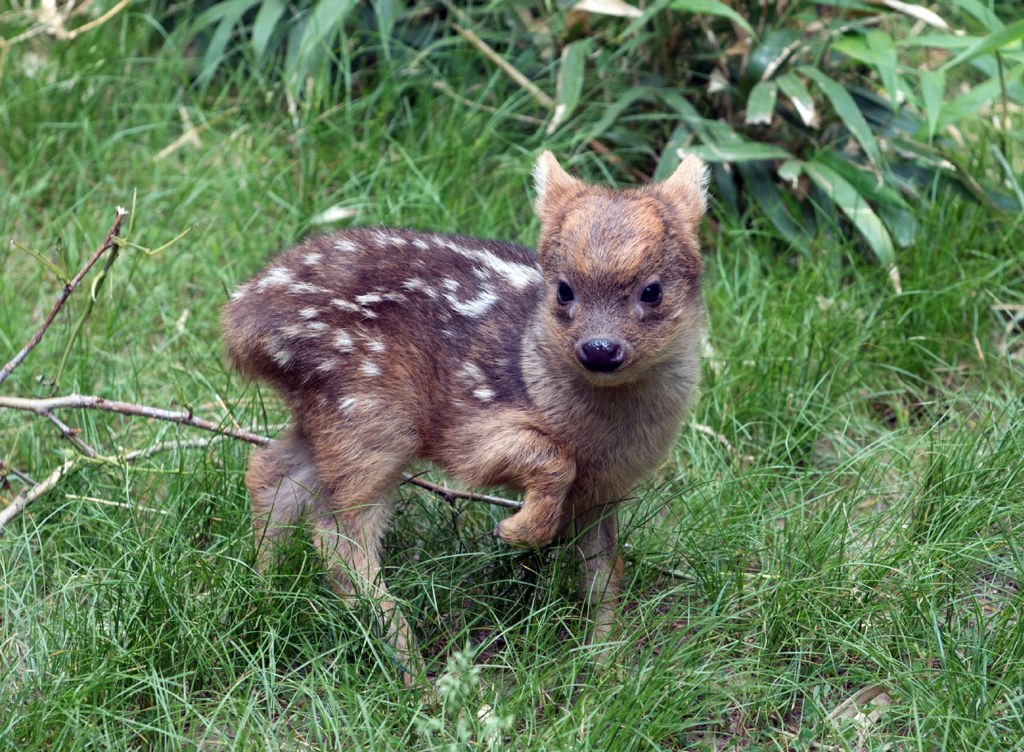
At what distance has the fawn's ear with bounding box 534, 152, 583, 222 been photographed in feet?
13.7

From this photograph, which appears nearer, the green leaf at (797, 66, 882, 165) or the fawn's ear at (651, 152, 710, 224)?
the fawn's ear at (651, 152, 710, 224)

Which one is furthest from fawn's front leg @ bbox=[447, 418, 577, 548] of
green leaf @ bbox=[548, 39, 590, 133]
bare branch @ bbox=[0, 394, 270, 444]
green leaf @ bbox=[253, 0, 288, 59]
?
green leaf @ bbox=[253, 0, 288, 59]

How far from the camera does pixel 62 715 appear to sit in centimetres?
354

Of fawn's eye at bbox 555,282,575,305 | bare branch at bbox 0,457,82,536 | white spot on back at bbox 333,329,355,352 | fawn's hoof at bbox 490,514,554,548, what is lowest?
fawn's hoof at bbox 490,514,554,548

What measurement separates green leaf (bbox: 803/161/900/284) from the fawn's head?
1879mm

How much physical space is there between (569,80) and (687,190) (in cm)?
207

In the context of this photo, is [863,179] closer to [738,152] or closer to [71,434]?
[738,152]

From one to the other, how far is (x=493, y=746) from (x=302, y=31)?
4.14 m

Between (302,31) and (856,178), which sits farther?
(302,31)

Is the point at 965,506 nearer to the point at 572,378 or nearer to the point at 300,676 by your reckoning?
the point at 572,378

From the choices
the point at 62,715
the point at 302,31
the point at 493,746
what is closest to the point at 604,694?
the point at 493,746

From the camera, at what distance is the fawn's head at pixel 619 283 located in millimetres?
3760

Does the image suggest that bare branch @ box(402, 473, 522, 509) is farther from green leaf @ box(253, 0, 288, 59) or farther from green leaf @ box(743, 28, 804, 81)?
green leaf @ box(253, 0, 288, 59)

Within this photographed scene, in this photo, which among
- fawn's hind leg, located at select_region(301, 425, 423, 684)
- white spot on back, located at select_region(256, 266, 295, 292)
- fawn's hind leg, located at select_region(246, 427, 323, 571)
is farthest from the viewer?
fawn's hind leg, located at select_region(246, 427, 323, 571)
